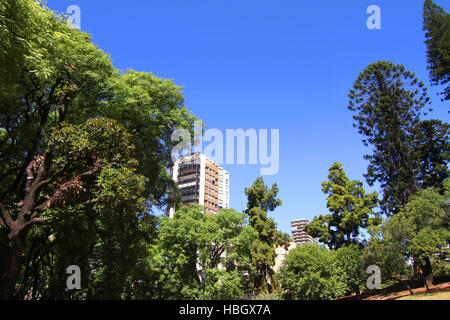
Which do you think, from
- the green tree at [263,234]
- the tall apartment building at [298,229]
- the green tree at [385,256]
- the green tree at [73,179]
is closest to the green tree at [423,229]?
the green tree at [385,256]

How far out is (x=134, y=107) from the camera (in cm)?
1398

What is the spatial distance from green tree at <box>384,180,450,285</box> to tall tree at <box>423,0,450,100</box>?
10837 mm

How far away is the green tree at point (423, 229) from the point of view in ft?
71.6

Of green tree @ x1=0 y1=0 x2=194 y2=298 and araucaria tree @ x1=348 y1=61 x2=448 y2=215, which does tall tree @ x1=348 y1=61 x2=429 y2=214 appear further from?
green tree @ x1=0 y1=0 x2=194 y2=298

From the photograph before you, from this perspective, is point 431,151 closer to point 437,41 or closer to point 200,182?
point 437,41

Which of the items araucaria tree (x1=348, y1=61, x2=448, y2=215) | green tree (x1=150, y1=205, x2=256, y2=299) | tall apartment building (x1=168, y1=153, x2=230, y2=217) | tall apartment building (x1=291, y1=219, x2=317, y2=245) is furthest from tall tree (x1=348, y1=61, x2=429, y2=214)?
tall apartment building (x1=291, y1=219, x2=317, y2=245)

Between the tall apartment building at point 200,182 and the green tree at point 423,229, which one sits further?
the tall apartment building at point 200,182

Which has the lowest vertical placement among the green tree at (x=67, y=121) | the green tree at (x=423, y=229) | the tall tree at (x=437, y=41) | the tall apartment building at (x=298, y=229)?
the tall apartment building at (x=298, y=229)

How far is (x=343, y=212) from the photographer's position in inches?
1266

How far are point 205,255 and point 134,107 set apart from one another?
575 inches

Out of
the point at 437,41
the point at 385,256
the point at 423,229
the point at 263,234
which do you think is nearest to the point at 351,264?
the point at 385,256

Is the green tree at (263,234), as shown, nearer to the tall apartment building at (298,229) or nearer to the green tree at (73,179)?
the green tree at (73,179)

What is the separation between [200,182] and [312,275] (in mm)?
52990

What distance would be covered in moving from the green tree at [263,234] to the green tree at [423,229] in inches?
521
